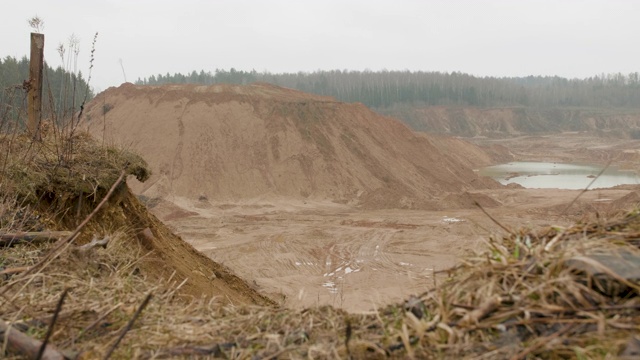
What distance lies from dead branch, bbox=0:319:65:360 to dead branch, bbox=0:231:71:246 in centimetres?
176

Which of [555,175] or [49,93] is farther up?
[49,93]

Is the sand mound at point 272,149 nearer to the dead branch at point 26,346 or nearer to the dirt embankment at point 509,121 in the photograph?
the dead branch at point 26,346

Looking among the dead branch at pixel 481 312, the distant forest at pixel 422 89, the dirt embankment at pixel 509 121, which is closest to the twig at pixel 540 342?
the dead branch at pixel 481 312

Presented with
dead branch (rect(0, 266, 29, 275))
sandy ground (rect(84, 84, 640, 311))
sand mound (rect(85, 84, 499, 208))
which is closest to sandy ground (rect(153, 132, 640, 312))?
sandy ground (rect(84, 84, 640, 311))

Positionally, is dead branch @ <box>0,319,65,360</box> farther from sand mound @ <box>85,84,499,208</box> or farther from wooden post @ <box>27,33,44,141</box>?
sand mound @ <box>85,84,499,208</box>

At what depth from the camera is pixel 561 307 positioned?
197 centimetres

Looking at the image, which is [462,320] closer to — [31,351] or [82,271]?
[31,351]

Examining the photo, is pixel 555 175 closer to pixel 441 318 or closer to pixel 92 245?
pixel 92 245

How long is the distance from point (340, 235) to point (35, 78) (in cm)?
1601

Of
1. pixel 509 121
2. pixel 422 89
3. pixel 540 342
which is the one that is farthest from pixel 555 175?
pixel 422 89

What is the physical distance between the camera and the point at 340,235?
73.6 feet

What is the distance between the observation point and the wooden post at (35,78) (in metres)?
7.30

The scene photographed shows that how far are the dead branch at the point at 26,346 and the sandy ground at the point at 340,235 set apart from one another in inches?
372

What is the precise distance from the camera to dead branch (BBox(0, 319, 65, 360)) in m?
2.14
